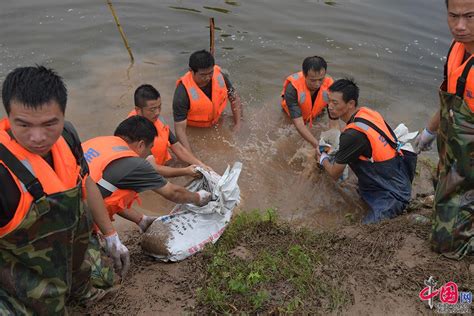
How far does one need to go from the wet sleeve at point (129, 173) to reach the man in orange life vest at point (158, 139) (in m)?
0.75

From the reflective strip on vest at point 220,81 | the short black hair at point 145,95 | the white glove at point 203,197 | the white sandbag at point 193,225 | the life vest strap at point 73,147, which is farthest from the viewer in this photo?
the reflective strip on vest at point 220,81

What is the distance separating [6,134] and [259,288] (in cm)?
188

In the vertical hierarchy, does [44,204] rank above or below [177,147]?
above

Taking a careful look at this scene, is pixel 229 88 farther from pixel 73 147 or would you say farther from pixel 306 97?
pixel 73 147

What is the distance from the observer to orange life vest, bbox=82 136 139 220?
142 inches

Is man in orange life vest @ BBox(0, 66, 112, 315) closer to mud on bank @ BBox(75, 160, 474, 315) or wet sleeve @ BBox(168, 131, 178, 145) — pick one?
mud on bank @ BBox(75, 160, 474, 315)

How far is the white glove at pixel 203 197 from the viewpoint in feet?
13.4

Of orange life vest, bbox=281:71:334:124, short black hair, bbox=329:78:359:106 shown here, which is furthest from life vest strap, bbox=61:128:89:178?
orange life vest, bbox=281:71:334:124

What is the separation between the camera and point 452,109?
3.26 metres

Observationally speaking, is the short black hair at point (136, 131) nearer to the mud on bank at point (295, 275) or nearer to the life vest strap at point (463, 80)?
the mud on bank at point (295, 275)

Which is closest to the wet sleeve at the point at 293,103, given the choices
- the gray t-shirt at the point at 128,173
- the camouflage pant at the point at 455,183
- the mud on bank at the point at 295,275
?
the mud on bank at the point at 295,275

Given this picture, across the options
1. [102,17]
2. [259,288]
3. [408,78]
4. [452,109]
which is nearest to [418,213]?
[452,109]

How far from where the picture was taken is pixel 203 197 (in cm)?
409

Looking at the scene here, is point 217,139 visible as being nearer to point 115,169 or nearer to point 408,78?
point 115,169
